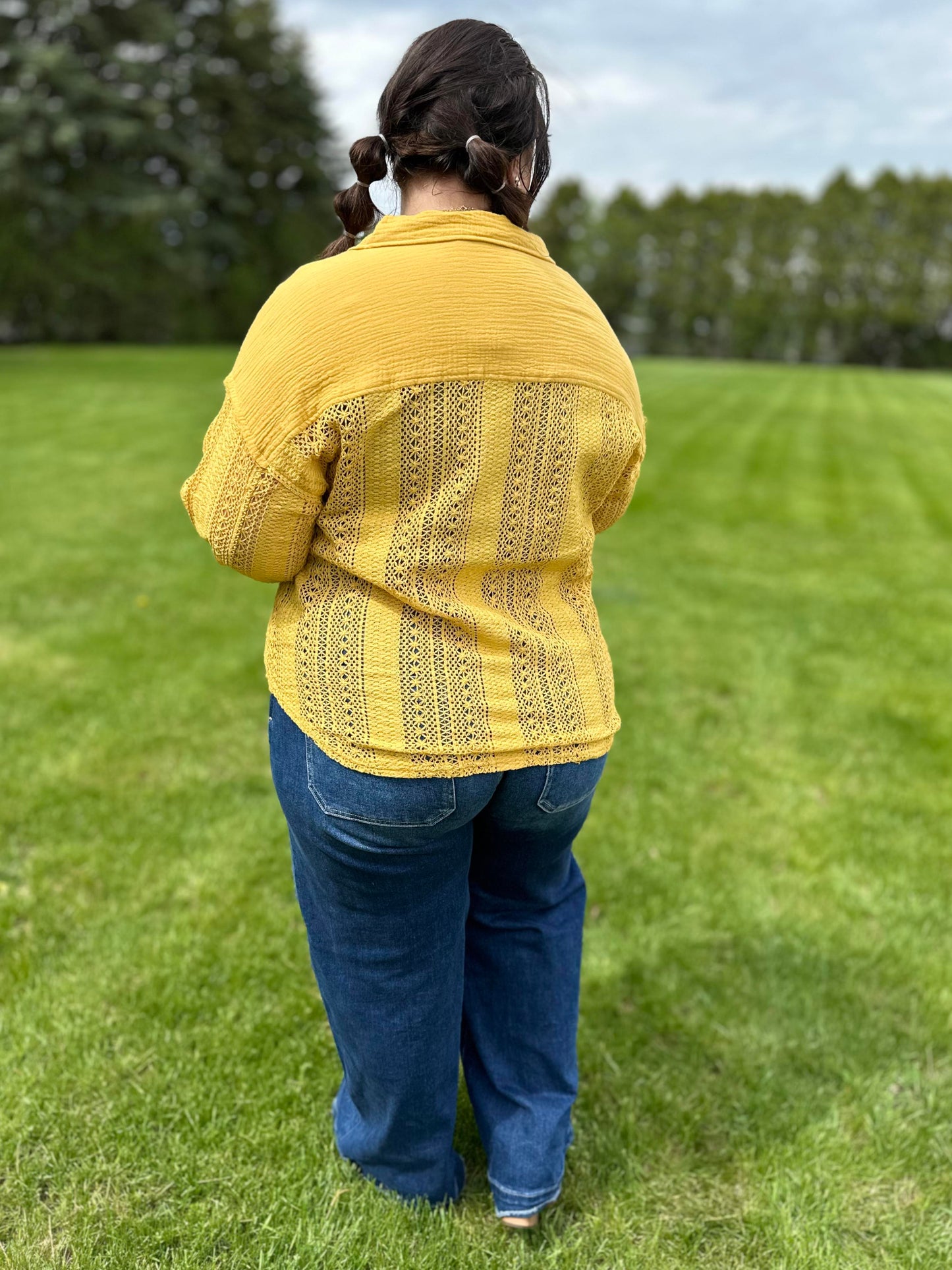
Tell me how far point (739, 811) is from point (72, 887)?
2.20 meters

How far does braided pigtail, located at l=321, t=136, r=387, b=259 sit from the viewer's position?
4.35 ft

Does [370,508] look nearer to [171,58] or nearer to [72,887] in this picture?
[72,887]

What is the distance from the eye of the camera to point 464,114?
1250 mm

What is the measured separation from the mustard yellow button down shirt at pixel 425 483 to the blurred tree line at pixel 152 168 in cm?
2227

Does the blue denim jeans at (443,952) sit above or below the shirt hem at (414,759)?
below

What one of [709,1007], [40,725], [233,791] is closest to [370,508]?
[709,1007]

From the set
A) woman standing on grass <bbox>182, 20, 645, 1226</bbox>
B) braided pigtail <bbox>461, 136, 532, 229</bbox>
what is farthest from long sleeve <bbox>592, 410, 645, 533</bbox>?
braided pigtail <bbox>461, 136, 532, 229</bbox>

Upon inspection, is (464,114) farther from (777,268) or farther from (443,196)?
(777,268)

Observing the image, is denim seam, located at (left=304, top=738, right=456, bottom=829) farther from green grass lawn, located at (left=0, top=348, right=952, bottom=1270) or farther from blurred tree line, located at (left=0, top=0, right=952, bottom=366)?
blurred tree line, located at (left=0, top=0, right=952, bottom=366)

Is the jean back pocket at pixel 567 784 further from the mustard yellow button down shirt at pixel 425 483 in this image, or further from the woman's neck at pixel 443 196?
the woman's neck at pixel 443 196

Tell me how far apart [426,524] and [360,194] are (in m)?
0.49

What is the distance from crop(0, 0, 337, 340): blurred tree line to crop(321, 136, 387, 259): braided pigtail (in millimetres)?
22051

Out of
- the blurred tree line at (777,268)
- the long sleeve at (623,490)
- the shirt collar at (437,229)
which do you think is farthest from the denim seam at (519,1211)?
the blurred tree line at (777,268)

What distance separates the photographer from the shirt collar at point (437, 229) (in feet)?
4.10
